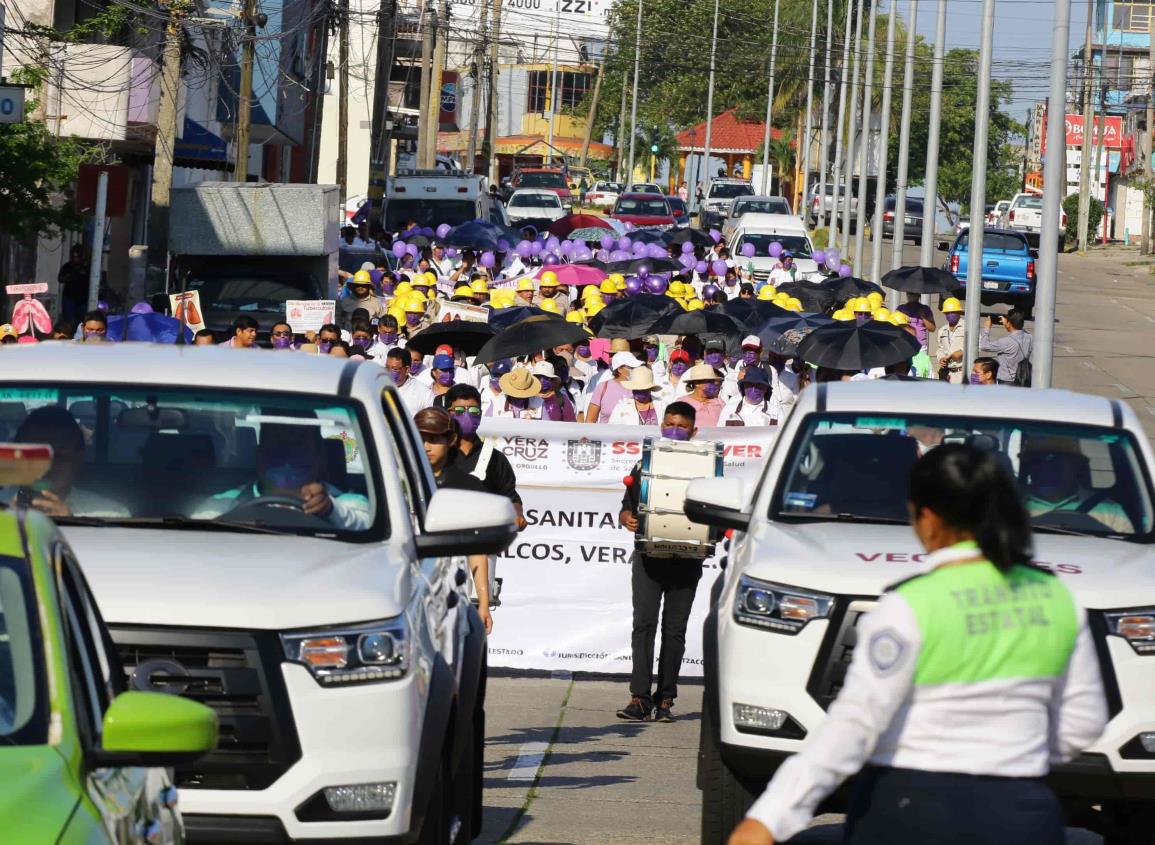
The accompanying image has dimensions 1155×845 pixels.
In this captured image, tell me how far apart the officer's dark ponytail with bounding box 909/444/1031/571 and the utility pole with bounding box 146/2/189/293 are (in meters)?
24.7

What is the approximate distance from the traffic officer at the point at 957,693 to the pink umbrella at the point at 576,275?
25.0 m

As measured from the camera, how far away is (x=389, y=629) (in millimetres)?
5918

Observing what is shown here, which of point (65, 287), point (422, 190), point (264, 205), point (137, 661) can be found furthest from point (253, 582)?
point (422, 190)

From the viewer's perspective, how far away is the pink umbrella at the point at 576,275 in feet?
96.9

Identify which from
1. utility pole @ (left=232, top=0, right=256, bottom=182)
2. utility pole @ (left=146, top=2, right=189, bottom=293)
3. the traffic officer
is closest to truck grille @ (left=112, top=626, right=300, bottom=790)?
the traffic officer

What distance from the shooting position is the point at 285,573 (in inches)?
236

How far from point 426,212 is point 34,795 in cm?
3954

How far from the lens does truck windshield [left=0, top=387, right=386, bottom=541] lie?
21.9ft

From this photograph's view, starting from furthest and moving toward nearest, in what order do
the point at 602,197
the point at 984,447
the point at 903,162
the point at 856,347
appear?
1. the point at 602,197
2. the point at 903,162
3. the point at 856,347
4. the point at 984,447

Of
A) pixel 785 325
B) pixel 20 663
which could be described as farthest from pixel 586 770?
pixel 785 325

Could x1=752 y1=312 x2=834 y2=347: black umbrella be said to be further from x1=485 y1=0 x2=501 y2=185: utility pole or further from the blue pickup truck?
x1=485 y1=0 x2=501 y2=185: utility pole

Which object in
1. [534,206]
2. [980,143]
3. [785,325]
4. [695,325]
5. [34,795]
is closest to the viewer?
[34,795]

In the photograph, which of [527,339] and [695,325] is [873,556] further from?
[695,325]

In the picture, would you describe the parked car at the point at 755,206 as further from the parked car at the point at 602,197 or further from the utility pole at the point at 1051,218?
the utility pole at the point at 1051,218
